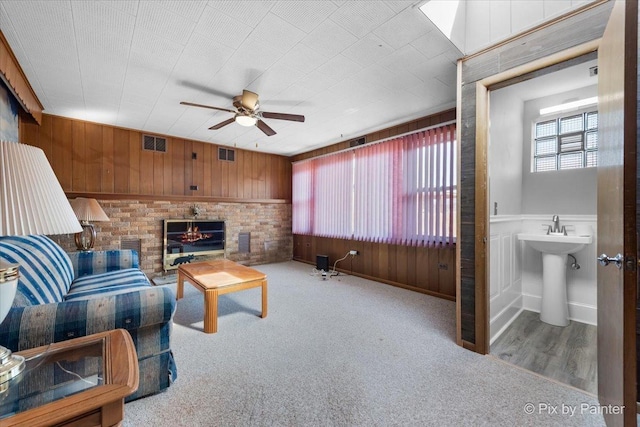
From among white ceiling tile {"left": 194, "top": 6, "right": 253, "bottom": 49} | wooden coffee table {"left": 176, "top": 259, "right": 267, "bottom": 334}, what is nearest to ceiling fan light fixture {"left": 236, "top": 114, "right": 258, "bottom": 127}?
white ceiling tile {"left": 194, "top": 6, "right": 253, "bottom": 49}

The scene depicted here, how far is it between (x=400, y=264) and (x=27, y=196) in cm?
387

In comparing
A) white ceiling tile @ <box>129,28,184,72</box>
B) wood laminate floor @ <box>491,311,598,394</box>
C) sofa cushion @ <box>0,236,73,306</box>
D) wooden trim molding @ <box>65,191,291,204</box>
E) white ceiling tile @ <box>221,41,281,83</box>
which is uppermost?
white ceiling tile @ <box>221,41,281,83</box>

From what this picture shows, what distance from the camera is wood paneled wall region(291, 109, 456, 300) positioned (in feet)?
11.2

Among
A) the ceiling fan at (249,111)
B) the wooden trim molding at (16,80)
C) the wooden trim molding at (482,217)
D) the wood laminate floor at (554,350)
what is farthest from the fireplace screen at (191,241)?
the wood laminate floor at (554,350)

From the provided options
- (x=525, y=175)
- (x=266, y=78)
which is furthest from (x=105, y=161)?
(x=525, y=175)

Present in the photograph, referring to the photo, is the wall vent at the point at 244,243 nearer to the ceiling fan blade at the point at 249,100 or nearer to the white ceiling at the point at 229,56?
the white ceiling at the point at 229,56

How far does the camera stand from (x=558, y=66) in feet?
5.81

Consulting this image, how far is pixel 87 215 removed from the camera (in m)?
3.25

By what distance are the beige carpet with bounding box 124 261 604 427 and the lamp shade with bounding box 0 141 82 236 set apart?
1.18 meters

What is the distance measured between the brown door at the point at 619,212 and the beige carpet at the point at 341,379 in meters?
0.46

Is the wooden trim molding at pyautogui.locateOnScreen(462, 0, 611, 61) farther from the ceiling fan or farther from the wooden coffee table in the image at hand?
the wooden coffee table

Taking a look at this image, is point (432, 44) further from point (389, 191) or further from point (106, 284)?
point (106, 284)

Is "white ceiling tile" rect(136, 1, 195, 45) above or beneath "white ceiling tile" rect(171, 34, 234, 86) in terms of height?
above

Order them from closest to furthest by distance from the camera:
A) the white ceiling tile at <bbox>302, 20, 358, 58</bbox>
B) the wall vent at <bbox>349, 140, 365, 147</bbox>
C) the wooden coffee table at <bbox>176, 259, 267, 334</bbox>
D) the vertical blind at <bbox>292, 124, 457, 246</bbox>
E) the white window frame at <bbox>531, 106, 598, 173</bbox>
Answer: the white ceiling tile at <bbox>302, 20, 358, 58</bbox>
the wooden coffee table at <bbox>176, 259, 267, 334</bbox>
the white window frame at <bbox>531, 106, 598, 173</bbox>
the vertical blind at <bbox>292, 124, 457, 246</bbox>
the wall vent at <bbox>349, 140, 365, 147</bbox>
